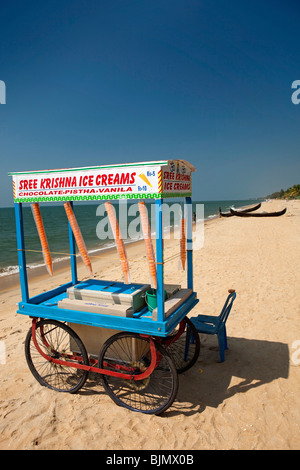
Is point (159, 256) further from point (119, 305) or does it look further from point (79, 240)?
point (79, 240)

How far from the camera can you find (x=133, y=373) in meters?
4.07

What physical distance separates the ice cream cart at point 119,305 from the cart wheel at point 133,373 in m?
0.01

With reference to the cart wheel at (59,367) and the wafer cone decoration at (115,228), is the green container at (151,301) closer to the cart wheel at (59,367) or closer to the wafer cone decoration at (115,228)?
the wafer cone decoration at (115,228)

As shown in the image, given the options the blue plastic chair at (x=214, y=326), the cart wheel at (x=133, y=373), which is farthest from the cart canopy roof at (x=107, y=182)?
the blue plastic chair at (x=214, y=326)

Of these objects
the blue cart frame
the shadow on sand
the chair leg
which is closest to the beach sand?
the shadow on sand

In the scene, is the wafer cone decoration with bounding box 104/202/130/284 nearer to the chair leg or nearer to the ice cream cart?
the ice cream cart

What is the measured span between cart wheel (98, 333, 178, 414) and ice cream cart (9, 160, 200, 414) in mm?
13

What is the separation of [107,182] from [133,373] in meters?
2.56

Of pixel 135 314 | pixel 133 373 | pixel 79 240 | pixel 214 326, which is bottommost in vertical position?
pixel 133 373

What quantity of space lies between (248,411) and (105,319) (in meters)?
2.21

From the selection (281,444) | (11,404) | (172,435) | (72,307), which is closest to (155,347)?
(172,435)

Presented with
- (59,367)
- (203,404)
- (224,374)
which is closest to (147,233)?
(203,404)

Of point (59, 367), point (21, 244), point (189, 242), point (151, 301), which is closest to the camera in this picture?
point (151, 301)
